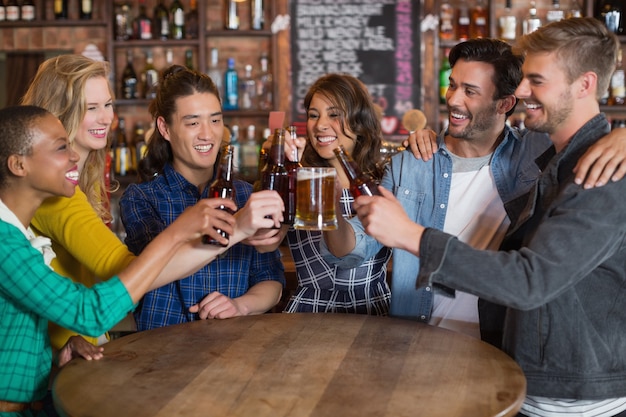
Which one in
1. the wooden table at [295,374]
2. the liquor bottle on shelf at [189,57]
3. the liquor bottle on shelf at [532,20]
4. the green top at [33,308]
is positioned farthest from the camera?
the liquor bottle on shelf at [189,57]

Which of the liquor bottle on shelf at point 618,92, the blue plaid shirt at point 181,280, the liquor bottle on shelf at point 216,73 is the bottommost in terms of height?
the blue plaid shirt at point 181,280

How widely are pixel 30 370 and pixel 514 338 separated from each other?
1054mm

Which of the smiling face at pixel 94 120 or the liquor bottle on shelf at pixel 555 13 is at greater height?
the liquor bottle on shelf at pixel 555 13

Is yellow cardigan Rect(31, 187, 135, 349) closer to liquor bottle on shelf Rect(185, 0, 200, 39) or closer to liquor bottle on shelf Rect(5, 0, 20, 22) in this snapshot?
liquor bottle on shelf Rect(185, 0, 200, 39)

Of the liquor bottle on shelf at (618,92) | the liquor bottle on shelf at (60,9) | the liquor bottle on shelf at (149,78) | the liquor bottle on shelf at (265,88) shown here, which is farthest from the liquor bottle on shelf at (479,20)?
the liquor bottle on shelf at (60,9)

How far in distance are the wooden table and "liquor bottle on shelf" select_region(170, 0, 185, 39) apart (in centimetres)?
342

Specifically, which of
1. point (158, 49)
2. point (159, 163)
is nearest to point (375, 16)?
point (158, 49)

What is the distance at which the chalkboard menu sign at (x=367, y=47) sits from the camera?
4996mm

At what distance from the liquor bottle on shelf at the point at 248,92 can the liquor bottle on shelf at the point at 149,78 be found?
0.56 m

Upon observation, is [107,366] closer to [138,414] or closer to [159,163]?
[138,414]

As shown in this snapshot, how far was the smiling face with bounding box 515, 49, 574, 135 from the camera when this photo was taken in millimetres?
1724

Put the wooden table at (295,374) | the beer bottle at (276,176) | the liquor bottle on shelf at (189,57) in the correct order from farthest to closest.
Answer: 1. the liquor bottle on shelf at (189,57)
2. the beer bottle at (276,176)
3. the wooden table at (295,374)

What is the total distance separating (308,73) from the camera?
16.6 ft

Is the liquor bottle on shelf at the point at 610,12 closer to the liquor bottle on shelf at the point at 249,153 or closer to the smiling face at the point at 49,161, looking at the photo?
the liquor bottle on shelf at the point at 249,153
